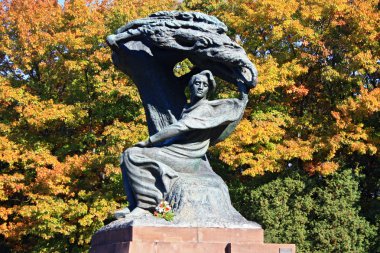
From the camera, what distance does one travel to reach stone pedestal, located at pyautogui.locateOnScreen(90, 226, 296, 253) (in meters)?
6.90

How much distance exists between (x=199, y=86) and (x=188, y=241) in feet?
7.37

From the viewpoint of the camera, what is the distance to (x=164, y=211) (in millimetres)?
7281

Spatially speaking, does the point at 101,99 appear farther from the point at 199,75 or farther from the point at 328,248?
the point at 199,75

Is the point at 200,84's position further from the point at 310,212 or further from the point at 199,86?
the point at 310,212

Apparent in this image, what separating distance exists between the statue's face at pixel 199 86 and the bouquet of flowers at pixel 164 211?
1.66 metres

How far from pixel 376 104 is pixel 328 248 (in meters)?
4.36

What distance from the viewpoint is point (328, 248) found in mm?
17578

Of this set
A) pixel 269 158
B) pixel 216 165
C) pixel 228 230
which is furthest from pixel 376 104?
pixel 228 230

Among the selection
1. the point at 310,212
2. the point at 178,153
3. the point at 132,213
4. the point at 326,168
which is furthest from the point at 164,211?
the point at 310,212

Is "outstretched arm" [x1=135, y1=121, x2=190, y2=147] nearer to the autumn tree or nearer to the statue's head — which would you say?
the statue's head

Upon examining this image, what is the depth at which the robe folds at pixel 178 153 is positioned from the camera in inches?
302

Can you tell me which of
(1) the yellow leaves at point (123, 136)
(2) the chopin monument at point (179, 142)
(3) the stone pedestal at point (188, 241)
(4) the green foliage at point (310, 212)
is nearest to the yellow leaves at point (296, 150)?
(4) the green foliage at point (310, 212)

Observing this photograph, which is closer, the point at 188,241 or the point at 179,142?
the point at 188,241

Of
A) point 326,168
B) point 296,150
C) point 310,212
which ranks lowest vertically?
point 310,212
